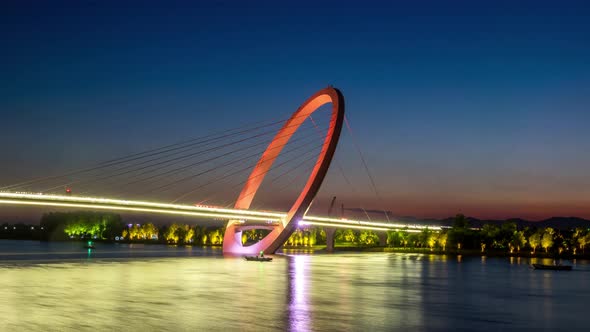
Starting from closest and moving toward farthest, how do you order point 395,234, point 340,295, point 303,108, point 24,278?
point 340,295, point 24,278, point 303,108, point 395,234

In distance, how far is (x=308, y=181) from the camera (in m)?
55.0

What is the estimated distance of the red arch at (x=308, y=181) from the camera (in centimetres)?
5478

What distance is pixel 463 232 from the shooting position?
94625 mm

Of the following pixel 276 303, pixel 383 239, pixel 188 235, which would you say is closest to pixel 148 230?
pixel 188 235

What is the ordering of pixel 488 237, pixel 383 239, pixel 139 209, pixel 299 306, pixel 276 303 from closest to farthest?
pixel 299 306 → pixel 276 303 → pixel 139 209 → pixel 488 237 → pixel 383 239

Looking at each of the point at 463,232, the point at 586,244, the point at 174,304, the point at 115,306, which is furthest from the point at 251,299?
the point at 586,244

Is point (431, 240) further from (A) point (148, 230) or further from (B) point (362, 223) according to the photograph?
(A) point (148, 230)

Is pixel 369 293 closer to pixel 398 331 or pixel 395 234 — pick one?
pixel 398 331

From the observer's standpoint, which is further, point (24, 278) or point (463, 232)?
point (463, 232)

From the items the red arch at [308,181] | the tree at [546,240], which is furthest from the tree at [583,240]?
the red arch at [308,181]

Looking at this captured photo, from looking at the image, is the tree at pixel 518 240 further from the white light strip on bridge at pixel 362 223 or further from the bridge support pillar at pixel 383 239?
the bridge support pillar at pixel 383 239

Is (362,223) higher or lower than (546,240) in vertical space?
higher

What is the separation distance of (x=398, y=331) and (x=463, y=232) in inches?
3157

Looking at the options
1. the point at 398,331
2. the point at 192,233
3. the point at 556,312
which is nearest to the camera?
the point at 398,331
